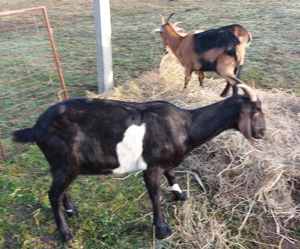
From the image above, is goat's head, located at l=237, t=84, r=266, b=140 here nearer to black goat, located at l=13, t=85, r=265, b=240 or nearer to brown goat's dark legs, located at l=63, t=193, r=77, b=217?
black goat, located at l=13, t=85, r=265, b=240

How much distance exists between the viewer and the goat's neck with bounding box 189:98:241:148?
3.56 m

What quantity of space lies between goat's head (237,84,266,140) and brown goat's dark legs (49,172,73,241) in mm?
1335

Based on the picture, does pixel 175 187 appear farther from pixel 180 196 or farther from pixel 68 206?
pixel 68 206

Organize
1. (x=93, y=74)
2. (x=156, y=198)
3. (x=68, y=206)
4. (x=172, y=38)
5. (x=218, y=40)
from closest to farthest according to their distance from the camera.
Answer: (x=156, y=198) < (x=68, y=206) < (x=218, y=40) < (x=172, y=38) < (x=93, y=74)

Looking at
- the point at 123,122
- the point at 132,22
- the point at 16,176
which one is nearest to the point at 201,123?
the point at 123,122

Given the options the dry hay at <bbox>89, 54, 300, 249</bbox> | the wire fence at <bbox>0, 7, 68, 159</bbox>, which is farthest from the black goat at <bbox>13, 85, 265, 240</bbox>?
the wire fence at <bbox>0, 7, 68, 159</bbox>

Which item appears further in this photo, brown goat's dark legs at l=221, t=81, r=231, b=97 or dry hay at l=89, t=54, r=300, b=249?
brown goat's dark legs at l=221, t=81, r=231, b=97

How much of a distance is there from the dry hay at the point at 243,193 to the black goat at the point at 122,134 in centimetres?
42

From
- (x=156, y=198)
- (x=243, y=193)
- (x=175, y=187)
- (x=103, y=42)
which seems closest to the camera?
(x=156, y=198)

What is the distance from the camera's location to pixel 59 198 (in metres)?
3.51

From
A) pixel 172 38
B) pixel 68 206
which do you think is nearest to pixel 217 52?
pixel 172 38

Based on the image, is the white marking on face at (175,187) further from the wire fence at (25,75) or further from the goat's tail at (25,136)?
the wire fence at (25,75)

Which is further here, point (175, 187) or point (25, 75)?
point (25, 75)

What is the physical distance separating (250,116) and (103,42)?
318cm
